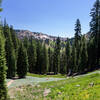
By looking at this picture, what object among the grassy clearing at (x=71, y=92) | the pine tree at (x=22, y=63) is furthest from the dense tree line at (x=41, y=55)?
the grassy clearing at (x=71, y=92)

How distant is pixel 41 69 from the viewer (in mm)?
62469

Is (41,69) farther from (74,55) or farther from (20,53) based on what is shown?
(20,53)

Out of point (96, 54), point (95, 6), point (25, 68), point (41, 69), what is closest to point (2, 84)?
point (25, 68)

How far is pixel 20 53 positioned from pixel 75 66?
108 ft

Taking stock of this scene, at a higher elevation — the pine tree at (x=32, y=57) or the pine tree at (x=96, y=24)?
the pine tree at (x=96, y=24)

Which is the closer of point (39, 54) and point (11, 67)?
point (11, 67)

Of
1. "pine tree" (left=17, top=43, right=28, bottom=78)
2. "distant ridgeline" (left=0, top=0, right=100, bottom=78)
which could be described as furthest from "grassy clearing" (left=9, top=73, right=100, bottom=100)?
"pine tree" (left=17, top=43, right=28, bottom=78)

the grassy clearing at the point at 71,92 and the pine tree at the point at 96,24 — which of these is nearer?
the grassy clearing at the point at 71,92

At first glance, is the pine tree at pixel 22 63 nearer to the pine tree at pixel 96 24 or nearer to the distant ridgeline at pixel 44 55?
the distant ridgeline at pixel 44 55

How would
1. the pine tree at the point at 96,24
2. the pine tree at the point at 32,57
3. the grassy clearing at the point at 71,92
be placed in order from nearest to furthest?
the grassy clearing at the point at 71,92
the pine tree at the point at 96,24
the pine tree at the point at 32,57

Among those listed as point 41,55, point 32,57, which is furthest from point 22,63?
point 41,55

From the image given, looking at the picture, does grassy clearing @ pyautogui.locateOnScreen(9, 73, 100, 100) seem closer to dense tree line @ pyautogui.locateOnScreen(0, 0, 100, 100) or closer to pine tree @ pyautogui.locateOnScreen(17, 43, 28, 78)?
dense tree line @ pyautogui.locateOnScreen(0, 0, 100, 100)

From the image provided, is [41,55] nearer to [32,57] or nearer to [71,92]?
[32,57]

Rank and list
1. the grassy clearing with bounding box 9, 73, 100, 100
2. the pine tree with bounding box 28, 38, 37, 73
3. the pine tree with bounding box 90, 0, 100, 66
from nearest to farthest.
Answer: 1. the grassy clearing with bounding box 9, 73, 100, 100
2. the pine tree with bounding box 90, 0, 100, 66
3. the pine tree with bounding box 28, 38, 37, 73
